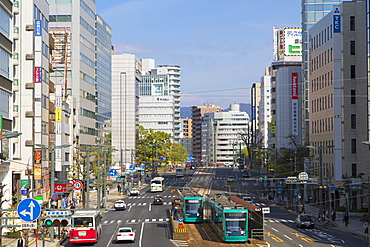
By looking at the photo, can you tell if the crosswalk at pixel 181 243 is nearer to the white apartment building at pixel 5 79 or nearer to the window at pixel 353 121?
the white apartment building at pixel 5 79

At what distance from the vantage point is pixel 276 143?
163125 millimetres

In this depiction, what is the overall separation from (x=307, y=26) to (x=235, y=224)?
85436 millimetres

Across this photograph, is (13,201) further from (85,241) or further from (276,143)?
(276,143)

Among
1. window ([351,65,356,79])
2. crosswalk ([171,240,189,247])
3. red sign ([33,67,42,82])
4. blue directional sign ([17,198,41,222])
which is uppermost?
window ([351,65,356,79])

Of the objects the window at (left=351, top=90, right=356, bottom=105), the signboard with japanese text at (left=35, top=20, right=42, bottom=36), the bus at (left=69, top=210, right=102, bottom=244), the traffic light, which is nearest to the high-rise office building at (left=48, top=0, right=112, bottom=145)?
the signboard with japanese text at (left=35, top=20, right=42, bottom=36)

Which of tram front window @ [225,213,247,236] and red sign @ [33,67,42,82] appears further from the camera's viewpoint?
red sign @ [33,67,42,82]

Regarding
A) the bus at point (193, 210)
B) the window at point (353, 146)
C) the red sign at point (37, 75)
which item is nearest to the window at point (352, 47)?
the window at point (353, 146)

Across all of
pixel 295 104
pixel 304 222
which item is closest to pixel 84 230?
pixel 304 222

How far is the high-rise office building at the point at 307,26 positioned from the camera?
412 ft

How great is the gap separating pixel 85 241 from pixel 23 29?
3288cm

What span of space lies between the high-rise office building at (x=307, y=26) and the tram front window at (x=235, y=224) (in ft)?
241

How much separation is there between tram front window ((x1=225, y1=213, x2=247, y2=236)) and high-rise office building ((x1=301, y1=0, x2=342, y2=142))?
73.5 m

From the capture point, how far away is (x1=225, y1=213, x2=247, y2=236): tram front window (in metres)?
52.8

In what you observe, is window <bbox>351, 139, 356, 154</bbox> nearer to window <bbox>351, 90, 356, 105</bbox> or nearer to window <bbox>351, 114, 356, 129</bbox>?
window <bbox>351, 114, 356, 129</bbox>
